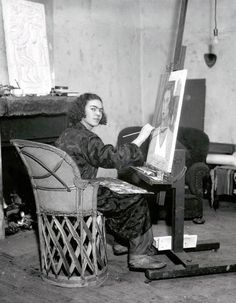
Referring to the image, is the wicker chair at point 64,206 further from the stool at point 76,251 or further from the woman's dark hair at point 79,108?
the woman's dark hair at point 79,108

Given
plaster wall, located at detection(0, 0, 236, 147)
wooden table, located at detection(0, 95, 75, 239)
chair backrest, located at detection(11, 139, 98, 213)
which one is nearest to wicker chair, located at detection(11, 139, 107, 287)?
chair backrest, located at detection(11, 139, 98, 213)

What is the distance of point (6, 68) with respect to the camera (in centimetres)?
414

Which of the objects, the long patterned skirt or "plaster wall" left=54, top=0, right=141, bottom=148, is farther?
"plaster wall" left=54, top=0, right=141, bottom=148

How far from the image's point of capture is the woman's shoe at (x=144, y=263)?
294 centimetres

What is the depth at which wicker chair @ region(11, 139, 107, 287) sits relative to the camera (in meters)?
2.60

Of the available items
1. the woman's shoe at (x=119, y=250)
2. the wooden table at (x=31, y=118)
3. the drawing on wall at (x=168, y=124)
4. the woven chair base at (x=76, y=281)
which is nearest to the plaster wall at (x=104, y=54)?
the wooden table at (x=31, y=118)

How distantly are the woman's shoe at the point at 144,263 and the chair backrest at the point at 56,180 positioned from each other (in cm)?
50

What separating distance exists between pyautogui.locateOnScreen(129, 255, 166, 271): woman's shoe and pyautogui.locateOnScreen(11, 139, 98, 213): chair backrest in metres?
0.50

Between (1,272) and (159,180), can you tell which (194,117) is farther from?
(1,272)

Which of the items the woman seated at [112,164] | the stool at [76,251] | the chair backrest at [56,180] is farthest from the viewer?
the woman seated at [112,164]

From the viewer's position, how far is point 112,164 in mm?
2812

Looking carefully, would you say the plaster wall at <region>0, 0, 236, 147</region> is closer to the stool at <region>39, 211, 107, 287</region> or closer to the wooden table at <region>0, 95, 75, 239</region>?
the wooden table at <region>0, 95, 75, 239</region>

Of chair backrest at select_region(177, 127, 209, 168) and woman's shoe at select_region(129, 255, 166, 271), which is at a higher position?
chair backrest at select_region(177, 127, 209, 168)

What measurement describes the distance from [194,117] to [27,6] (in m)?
2.27
